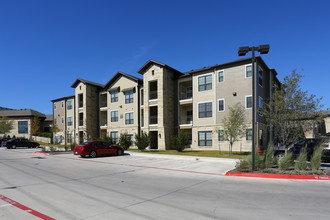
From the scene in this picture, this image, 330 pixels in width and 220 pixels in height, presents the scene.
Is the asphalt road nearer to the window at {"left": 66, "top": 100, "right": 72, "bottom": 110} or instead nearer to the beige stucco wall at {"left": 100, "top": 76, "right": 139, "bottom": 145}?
the beige stucco wall at {"left": 100, "top": 76, "right": 139, "bottom": 145}

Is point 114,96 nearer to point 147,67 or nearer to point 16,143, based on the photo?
point 147,67

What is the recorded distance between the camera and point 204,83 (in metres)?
27.1

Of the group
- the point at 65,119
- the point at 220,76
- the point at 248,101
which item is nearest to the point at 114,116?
the point at 65,119

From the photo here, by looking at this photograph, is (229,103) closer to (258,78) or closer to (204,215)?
(258,78)

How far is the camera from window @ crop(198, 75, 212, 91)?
26.7 metres

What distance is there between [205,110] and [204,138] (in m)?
3.43

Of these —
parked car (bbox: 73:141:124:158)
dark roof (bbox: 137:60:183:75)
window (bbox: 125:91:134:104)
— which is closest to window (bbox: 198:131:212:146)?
dark roof (bbox: 137:60:183:75)

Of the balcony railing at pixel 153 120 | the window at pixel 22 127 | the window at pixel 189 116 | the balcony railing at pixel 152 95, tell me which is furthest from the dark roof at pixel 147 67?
the window at pixel 22 127

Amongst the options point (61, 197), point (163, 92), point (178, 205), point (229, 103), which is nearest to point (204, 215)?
point (178, 205)

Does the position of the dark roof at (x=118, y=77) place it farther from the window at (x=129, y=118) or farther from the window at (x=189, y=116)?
the window at (x=189, y=116)

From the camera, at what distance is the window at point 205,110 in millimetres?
26388

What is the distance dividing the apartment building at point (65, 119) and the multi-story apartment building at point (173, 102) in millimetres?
2775

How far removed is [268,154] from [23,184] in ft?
38.3

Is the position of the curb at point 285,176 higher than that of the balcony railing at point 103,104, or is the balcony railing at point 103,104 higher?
the balcony railing at point 103,104
